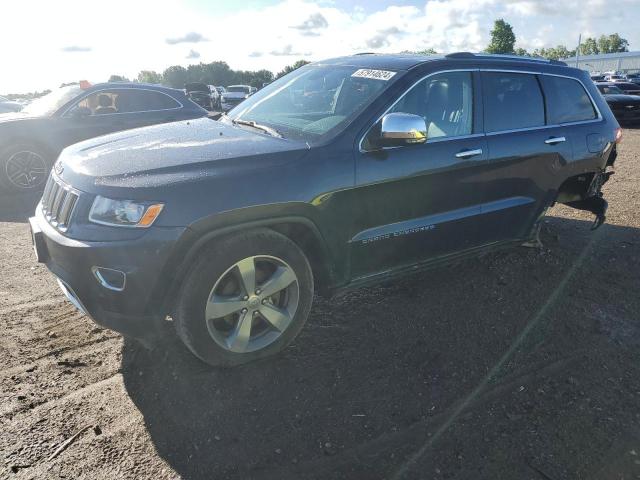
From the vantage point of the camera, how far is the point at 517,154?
4070mm

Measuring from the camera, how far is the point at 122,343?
339 centimetres

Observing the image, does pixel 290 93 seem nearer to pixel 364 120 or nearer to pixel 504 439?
pixel 364 120

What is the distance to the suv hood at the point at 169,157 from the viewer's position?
9.02 feet

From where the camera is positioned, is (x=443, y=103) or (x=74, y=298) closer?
(x=74, y=298)

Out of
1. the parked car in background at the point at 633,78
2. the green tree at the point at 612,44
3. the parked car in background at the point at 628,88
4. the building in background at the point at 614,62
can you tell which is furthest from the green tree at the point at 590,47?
the parked car in background at the point at 628,88

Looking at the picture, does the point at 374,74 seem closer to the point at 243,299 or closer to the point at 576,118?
the point at 243,299

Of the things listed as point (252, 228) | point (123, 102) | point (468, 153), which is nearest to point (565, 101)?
point (468, 153)

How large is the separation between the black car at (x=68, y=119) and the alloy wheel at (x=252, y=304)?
574cm

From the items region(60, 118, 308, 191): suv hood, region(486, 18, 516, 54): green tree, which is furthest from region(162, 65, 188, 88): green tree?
region(60, 118, 308, 191): suv hood

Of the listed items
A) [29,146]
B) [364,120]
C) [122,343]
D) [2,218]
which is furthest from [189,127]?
[29,146]

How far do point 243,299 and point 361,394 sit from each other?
87 centimetres

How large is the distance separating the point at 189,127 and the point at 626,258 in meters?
4.29

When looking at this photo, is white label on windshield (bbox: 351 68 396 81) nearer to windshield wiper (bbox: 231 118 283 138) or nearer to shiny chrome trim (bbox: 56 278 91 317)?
windshield wiper (bbox: 231 118 283 138)

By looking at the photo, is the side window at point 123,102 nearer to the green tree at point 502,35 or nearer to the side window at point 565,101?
the side window at point 565,101
